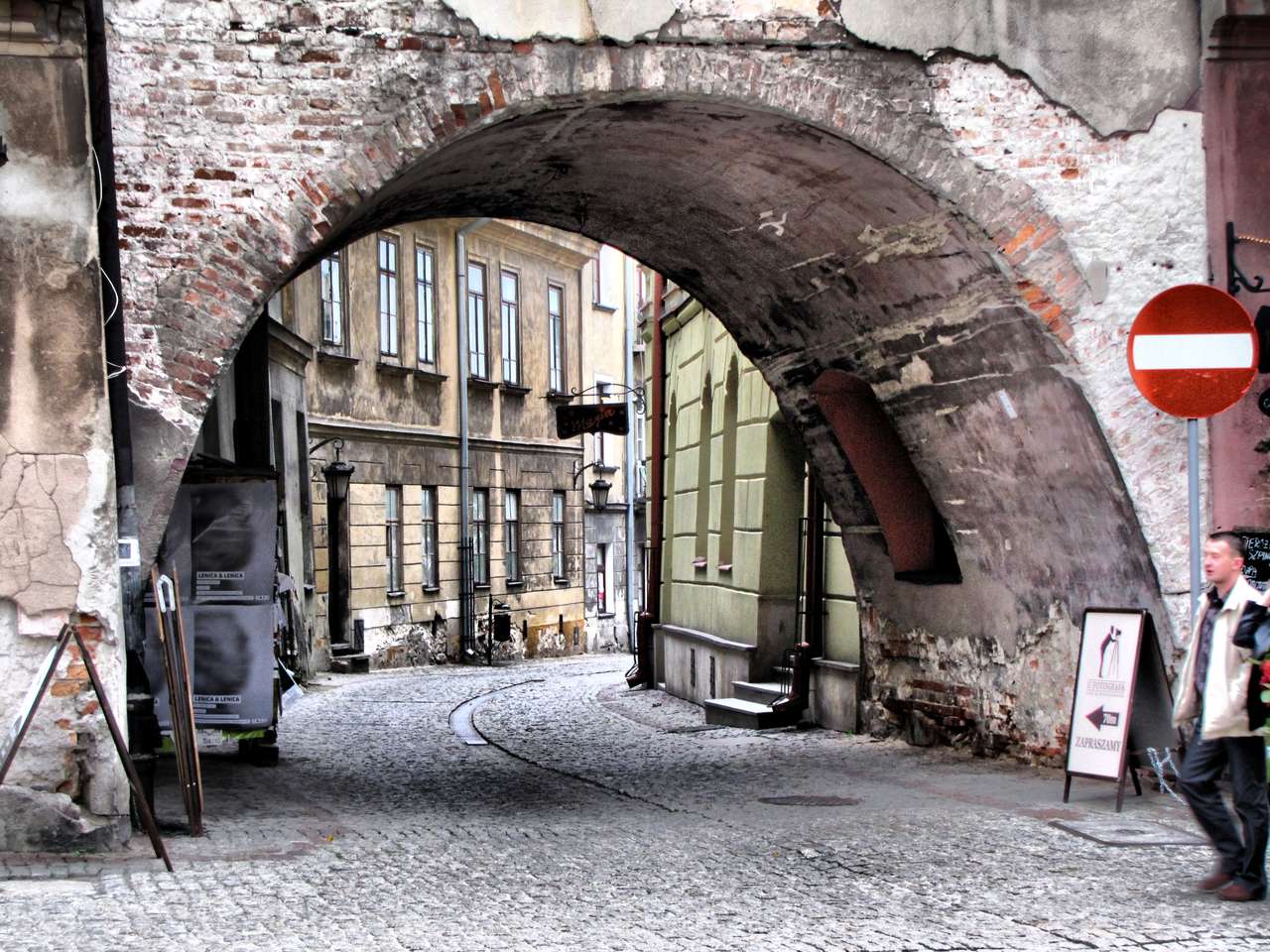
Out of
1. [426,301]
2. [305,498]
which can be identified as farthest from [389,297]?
[305,498]

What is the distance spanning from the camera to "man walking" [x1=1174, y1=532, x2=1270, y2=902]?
7.04m

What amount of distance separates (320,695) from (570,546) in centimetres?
A: 1499

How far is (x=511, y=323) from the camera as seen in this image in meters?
33.0

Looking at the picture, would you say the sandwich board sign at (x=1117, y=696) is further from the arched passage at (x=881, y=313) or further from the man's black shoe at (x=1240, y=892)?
the man's black shoe at (x=1240, y=892)

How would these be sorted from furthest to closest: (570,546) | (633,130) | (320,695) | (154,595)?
(570,546)
(320,695)
(633,130)
(154,595)

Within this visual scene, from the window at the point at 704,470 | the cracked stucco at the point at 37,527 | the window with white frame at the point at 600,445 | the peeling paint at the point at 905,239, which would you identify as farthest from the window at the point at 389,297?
the cracked stucco at the point at 37,527

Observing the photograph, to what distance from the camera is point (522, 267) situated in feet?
110

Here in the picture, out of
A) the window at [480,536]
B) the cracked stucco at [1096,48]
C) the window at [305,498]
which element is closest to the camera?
the cracked stucco at [1096,48]

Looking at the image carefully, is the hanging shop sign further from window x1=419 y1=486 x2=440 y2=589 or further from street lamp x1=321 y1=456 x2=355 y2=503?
window x1=419 y1=486 x2=440 y2=589

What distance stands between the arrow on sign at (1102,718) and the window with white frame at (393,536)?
19.0m

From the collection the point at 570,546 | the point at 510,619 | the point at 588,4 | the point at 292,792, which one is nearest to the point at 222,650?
the point at 292,792

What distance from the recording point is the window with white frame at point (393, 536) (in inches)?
1105

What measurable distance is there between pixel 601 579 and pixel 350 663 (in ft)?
46.0

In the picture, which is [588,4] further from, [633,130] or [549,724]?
[549,724]
